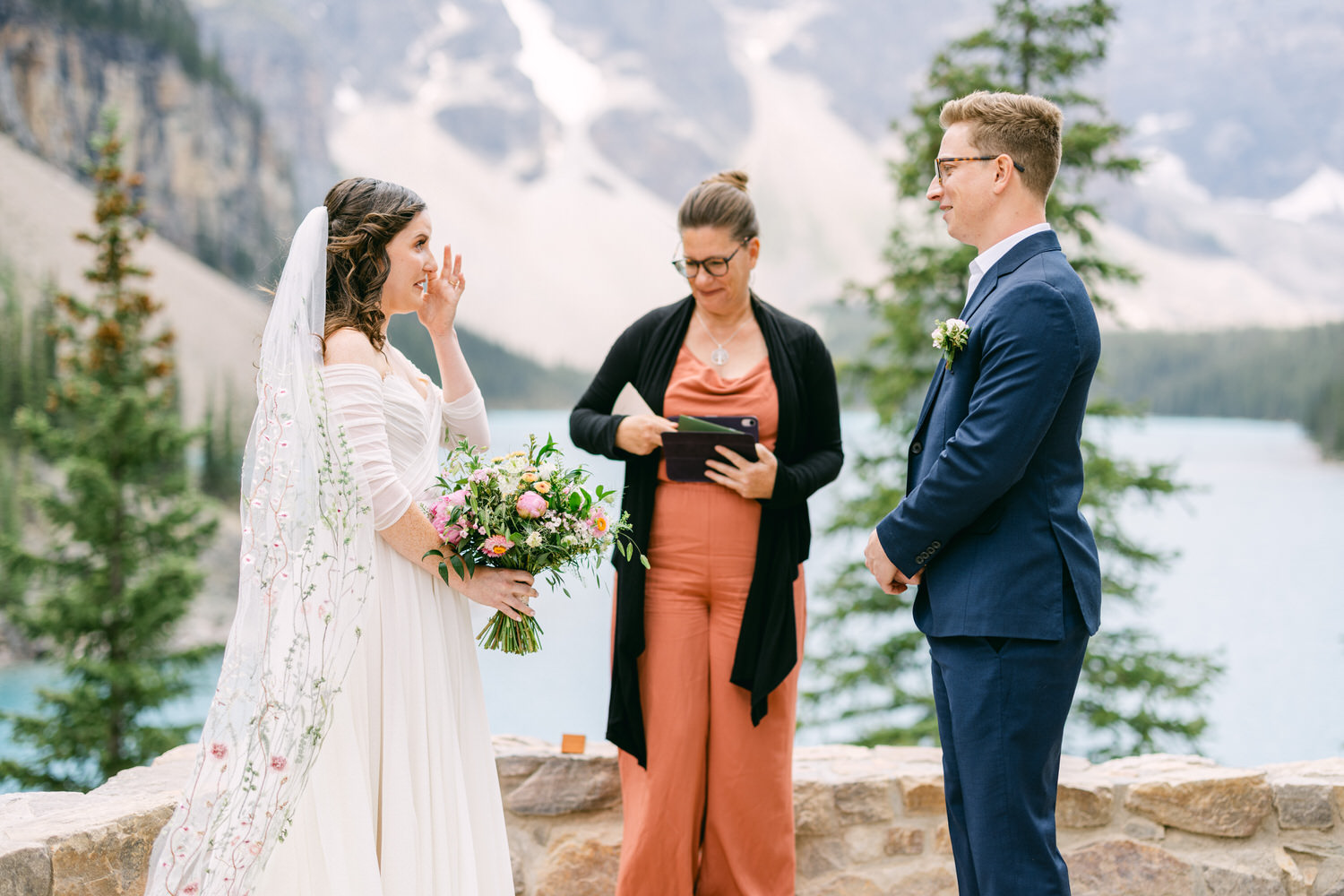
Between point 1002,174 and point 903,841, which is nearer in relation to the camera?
point 1002,174

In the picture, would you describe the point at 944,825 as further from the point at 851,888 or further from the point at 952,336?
the point at 952,336

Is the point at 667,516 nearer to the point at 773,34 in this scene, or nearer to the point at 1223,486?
the point at 1223,486

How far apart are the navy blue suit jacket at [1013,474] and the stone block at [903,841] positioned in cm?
117

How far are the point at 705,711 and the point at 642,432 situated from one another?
0.73 metres

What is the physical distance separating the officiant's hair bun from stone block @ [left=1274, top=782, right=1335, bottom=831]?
2.12m

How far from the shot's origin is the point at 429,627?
195 centimetres

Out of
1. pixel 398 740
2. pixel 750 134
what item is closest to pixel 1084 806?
pixel 398 740

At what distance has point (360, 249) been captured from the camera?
76.2 inches

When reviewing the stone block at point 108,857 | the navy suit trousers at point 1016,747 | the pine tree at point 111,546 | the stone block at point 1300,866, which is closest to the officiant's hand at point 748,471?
the navy suit trousers at point 1016,747

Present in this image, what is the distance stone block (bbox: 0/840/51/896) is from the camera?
1.97m

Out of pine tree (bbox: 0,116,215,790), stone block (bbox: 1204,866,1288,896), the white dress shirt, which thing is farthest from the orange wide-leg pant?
pine tree (bbox: 0,116,215,790)

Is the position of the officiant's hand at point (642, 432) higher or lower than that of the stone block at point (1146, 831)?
higher

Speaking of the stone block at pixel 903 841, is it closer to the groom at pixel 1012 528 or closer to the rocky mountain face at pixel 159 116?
the groom at pixel 1012 528

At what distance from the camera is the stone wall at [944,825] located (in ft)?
8.42
